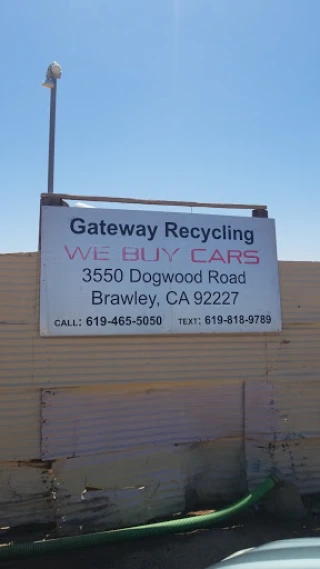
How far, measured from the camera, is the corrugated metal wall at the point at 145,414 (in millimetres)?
4137

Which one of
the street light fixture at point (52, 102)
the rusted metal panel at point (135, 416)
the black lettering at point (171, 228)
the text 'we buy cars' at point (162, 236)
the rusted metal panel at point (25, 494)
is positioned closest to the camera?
the rusted metal panel at point (25, 494)

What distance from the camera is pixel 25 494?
4.11 meters

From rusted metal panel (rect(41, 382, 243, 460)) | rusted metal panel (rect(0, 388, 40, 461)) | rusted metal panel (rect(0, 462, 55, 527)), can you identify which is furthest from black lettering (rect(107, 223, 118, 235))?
rusted metal panel (rect(0, 462, 55, 527))

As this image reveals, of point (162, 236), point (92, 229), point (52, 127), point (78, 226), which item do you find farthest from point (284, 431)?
point (52, 127)

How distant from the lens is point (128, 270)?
4508 millimetres

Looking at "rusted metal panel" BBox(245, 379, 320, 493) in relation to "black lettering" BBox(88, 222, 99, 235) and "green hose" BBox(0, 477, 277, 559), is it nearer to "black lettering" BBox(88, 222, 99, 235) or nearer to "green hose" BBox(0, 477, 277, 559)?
"green hose" BBox(0, 477, 277, 559)

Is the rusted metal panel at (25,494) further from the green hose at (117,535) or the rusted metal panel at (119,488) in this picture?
the green hose at (117,535)

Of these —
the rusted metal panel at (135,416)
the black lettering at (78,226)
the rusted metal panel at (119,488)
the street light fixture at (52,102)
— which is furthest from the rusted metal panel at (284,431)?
the street light fixture at (52,102)

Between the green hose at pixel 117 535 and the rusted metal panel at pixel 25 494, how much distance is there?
493 mm

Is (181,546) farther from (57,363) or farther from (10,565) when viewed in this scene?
(57,363)

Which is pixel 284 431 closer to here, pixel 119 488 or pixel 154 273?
pixel 119 488

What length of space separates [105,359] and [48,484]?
111cm

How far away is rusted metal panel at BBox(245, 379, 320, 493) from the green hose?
62 centimetres

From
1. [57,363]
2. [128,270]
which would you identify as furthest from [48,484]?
[128,270]
